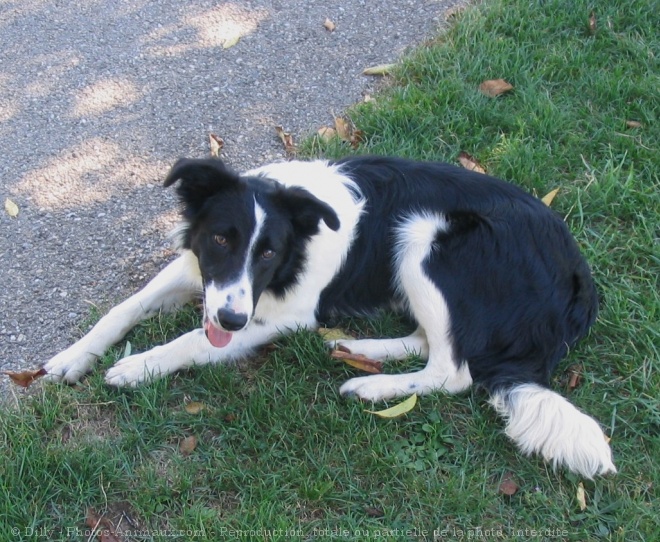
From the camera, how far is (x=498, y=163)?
4465 millimetres

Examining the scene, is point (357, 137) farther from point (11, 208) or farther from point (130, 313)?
point (11, 208)

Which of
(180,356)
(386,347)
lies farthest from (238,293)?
(386,347)

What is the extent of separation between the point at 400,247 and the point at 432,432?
3.00 feet

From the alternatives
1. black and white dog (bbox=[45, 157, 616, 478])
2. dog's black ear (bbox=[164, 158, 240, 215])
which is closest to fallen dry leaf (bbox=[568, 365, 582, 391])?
black and white dog (bbox=[45, 157, 616, 478])

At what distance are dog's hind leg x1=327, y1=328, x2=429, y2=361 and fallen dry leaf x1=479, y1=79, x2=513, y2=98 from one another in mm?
2139

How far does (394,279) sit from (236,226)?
3.18 ft

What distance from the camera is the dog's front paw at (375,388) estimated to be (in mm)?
3387

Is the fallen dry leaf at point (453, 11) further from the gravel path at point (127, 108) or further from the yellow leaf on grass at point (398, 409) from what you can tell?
the yellow leaf on grass at point (398, 409)

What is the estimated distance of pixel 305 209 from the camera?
10.4 ft

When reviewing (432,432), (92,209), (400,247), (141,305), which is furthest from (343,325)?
(92,209)

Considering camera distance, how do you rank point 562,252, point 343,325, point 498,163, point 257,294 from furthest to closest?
point 498,163 < point 343,325 < point 562,252 < point 257,294

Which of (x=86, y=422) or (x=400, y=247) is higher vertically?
(x=400, y=247)

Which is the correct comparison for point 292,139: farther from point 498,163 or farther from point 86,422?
point 86,422

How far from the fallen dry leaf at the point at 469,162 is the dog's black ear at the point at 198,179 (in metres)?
1.91
